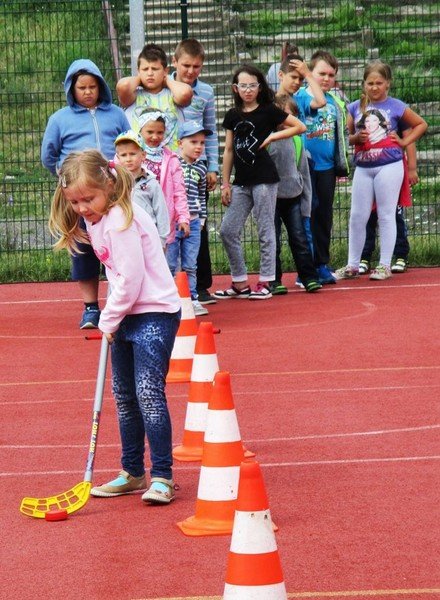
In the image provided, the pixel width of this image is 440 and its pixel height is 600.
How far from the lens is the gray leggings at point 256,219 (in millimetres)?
12859

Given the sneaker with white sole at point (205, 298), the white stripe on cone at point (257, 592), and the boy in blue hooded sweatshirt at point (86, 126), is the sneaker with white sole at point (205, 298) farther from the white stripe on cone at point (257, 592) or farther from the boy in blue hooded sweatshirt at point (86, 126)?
the white stripe on cone at point (257, 592)

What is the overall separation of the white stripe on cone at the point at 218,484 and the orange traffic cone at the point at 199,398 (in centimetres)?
121

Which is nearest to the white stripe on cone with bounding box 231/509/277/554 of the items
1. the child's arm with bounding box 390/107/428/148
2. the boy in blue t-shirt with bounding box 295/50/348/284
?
the boy in blue t-shirt with bounding box 295/50/348/284

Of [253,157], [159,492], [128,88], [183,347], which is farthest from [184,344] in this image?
[159,492]

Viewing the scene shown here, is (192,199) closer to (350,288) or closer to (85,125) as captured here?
(85,125)

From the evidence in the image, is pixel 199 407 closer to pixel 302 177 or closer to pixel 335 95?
pixel 302 177

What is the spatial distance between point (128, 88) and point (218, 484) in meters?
6.21

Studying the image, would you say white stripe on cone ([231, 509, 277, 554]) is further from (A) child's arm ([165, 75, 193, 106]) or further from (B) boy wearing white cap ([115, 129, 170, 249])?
(A) child's arm ([165, 75, 193, 106])

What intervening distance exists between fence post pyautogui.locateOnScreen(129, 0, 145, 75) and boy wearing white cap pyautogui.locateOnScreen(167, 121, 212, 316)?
2.21 meters

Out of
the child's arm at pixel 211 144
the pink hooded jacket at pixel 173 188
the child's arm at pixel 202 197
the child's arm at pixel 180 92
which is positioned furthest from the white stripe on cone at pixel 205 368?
the child's arm at pixel 211 144

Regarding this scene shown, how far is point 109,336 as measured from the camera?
651cm

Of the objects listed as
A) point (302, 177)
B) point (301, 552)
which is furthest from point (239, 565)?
point (302, 177)

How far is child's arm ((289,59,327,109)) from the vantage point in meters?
13.1

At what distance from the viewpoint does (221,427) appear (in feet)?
20.5
